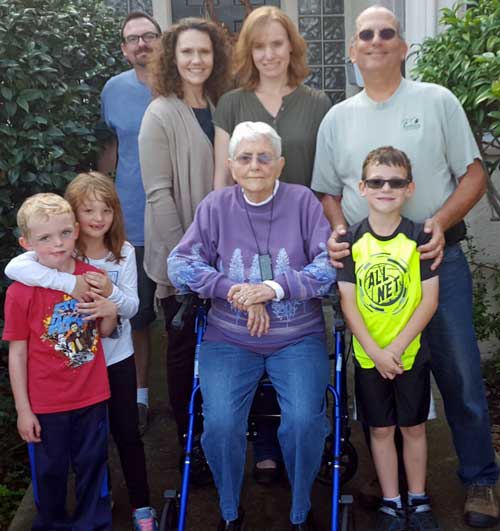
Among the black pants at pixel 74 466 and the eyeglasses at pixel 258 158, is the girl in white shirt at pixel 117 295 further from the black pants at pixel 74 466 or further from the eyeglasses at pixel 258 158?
the eyeglasses at pixel 258 158

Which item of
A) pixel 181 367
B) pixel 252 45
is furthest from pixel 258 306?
pixel 252 45

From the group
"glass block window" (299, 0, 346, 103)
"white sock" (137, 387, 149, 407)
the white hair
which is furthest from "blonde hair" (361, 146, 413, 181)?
"glass block window" (299, 0, 346, 103)

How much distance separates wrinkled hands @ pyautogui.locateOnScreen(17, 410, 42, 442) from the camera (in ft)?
9.11

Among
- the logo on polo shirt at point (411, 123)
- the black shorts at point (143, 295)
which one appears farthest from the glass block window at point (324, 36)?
the logo on polo shirt at point (411, 123)

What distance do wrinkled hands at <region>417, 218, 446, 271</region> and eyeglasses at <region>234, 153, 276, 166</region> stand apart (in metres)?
0.68

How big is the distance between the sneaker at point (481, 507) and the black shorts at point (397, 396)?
474 millimetres

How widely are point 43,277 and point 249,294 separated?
2.62 ft

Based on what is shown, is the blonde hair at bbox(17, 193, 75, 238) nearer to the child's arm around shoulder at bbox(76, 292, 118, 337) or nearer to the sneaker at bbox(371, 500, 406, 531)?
the child's arm around shoulder at bbox(76, 292, 118, 337)

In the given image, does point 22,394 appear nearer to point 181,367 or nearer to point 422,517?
point 181,367

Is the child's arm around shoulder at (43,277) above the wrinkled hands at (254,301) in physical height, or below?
above

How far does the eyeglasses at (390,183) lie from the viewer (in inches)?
109

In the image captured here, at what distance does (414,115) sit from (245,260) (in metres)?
0.90

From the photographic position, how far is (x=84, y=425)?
2.90m

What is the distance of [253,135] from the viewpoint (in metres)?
2.96
